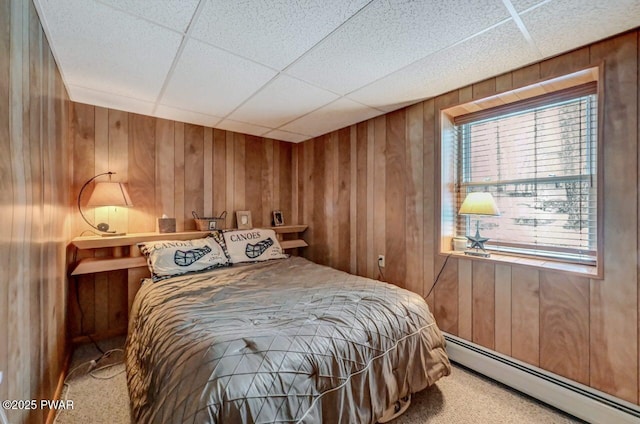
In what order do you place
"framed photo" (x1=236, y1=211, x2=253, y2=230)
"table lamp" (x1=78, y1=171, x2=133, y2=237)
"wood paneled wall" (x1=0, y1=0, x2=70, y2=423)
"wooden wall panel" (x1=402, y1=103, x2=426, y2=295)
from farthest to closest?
"framed photo" (x1=236, y1=211, x2=253, y2=230)
"wooden wall panel" (x1=402, y1=103, x2=426, y2=295)
"table lamp" (x1=78, y1=171, x2=133, y2=237)
"wood paneled wall" (x1=0, y1=0, x2=70, y2=423)

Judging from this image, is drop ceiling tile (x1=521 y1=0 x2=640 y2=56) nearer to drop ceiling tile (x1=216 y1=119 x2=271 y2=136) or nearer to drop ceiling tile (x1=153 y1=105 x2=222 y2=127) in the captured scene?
drop ceiling tile (x1=216 y1=119 x2=271 y2=136)

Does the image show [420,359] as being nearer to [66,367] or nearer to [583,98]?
[583,98]

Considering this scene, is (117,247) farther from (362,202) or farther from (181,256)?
(362,202)

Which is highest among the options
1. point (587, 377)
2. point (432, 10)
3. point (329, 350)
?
point (432, 10)

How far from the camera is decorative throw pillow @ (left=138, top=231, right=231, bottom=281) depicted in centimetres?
222

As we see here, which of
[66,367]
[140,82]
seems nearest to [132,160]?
[140,82]

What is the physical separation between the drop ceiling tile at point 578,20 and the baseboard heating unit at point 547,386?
6.53 feet

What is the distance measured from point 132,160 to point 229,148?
3.30ft

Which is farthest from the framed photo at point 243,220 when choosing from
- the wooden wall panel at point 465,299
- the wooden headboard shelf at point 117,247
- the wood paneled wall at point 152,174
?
the wooden wall panel at point 465,299

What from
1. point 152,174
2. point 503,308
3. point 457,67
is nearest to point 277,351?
point 503,308

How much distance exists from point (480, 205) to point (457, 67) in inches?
38.6

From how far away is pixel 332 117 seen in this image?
110 inches

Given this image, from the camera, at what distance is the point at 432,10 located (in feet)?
4.17

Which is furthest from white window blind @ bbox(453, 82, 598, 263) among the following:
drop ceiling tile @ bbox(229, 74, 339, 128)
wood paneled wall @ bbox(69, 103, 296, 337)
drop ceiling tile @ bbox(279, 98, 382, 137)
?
wood paneled wall @ bbox(69, 103, 296, 337)
